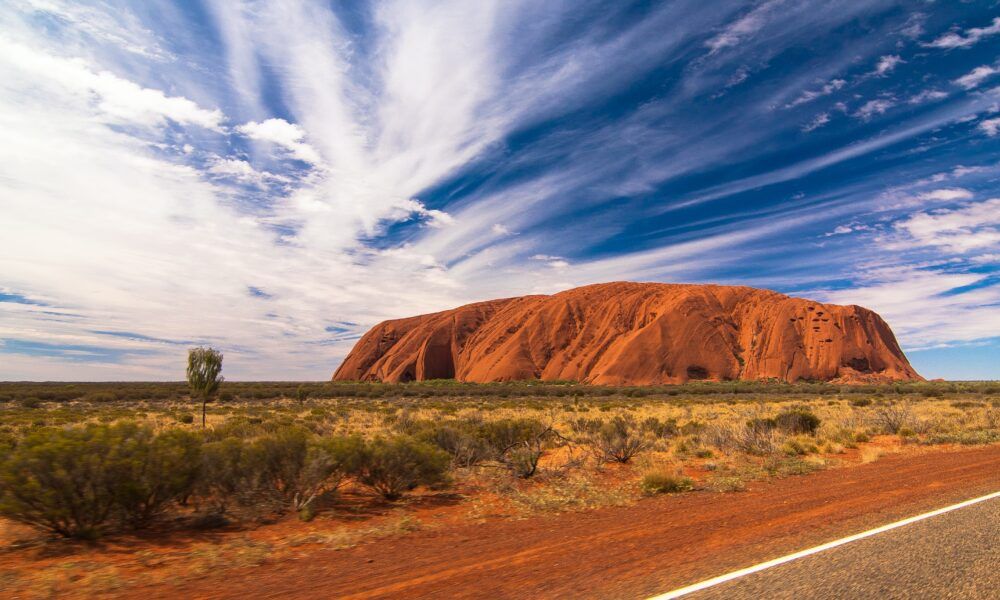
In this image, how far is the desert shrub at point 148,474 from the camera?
690 centimetres

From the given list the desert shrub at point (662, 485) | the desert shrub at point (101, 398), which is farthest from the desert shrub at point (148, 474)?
the desert shrub at point (101, 398)

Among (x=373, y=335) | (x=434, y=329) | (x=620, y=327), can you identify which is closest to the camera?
(x=620, y=327)

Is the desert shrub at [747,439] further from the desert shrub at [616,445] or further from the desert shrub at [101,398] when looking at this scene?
the desert shrub at [101,398]

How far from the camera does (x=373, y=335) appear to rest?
11888 centimetres

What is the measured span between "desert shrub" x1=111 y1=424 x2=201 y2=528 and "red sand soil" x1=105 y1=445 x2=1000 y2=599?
2.39 m

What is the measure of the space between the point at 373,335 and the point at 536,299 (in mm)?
39893

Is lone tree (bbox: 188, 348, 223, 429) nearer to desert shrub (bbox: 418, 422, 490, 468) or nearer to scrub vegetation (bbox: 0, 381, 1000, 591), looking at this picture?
scrub vegetation (bbox: 0, 381, 1000, 591)

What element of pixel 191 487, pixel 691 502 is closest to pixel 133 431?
pixel 191 487

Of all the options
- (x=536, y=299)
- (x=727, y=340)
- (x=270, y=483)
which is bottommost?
(x=270, y=483)

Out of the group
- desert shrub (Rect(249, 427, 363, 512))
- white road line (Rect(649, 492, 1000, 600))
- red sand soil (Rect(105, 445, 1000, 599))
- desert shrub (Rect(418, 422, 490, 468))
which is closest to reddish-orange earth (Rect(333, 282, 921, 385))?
desert shrub (Rect(418, 422, 490, 468))

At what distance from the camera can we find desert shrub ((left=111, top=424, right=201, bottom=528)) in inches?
272

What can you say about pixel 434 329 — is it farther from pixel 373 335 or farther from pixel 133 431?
pixel 133 431

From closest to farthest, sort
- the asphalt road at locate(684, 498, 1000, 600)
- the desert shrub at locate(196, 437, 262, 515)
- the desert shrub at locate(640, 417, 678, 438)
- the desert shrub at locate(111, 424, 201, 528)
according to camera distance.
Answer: the asphalt road at locate(684, 498, 1000, 600) → the desert shrub at locate(111, 424, 201, 528) → the desert shrub at locate(196, 437, 262, 515) → the desert shrub at locate(640, 417, 678, 438)

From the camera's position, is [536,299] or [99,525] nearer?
[99,525]
